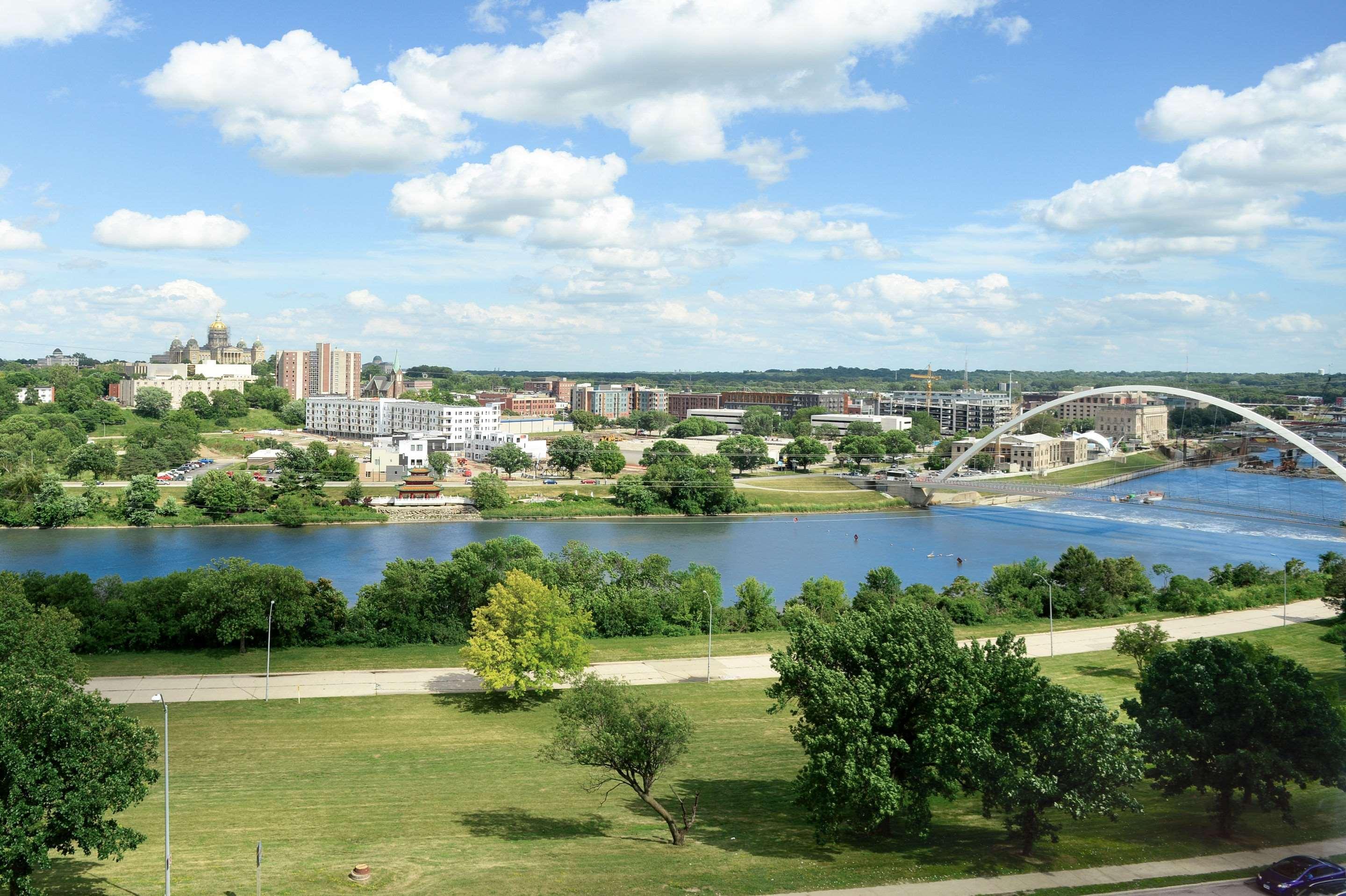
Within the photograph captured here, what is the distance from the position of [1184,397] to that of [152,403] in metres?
49.3

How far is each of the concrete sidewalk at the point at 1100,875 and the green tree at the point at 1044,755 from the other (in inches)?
15.5

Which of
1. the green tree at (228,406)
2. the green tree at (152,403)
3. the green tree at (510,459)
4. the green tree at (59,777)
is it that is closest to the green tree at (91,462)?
the green tree at (510,459)

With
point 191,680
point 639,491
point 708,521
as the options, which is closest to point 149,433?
point 639,491

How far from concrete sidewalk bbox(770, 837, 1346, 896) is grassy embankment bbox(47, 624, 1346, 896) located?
0.42 ft

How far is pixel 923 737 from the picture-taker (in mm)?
7223

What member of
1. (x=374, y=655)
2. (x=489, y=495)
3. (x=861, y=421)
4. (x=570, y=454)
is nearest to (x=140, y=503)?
(x=489, y=495)

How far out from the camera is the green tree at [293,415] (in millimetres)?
58812

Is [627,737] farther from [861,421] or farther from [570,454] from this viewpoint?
[861,421]

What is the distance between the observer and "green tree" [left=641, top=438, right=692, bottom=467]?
1641 inches

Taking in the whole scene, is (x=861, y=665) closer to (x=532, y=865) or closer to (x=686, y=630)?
(x=532, y=865)

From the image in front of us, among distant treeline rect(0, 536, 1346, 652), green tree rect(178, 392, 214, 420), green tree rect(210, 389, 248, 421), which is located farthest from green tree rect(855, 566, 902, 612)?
green tree rect(178, 392, 214, 420)

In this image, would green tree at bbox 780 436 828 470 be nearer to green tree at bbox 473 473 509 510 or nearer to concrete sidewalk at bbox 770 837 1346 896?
green tree at bbox 473 473 509 510

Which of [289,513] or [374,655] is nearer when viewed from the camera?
[374,655]

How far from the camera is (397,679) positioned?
13422mm
